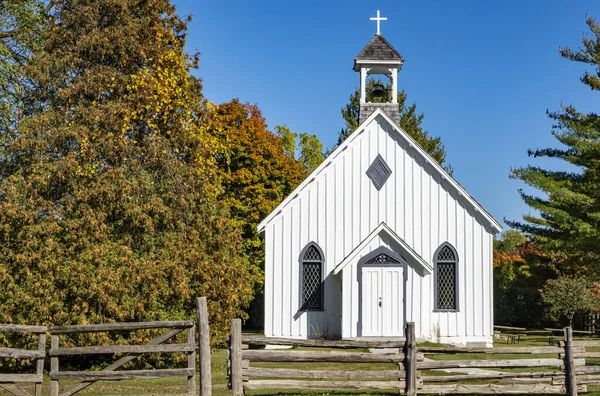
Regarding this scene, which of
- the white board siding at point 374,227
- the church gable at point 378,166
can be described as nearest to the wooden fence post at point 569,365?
the white board siding at point 374,227

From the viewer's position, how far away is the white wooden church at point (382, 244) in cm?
2827

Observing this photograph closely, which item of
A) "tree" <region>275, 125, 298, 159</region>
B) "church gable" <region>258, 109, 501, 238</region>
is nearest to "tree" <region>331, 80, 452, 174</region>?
"tree" <region>275, 125, 298, 159</region>

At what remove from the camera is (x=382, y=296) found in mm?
28172

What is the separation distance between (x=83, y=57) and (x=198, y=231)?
6.16 m

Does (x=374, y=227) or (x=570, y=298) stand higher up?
(x=374, y=227)

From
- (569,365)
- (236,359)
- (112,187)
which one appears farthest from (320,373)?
(112,187)

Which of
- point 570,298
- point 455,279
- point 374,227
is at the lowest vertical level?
point 570,298

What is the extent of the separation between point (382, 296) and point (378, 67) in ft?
30.1

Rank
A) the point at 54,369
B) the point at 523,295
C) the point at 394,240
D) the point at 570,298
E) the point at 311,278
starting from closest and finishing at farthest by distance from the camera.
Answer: the point at 54,369, the point at 394,240, the point at 311,278, the point at 570,298, the point at 523,295

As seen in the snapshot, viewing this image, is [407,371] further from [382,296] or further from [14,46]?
[14,46]

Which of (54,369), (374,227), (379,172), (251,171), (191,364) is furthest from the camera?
(251,171)

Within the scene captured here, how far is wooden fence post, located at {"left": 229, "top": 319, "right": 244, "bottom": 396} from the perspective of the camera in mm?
15922

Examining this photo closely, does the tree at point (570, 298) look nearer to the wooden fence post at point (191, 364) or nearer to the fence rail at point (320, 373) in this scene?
the fence rail at point (320, 373)

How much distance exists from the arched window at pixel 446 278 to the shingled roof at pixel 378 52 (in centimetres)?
771
